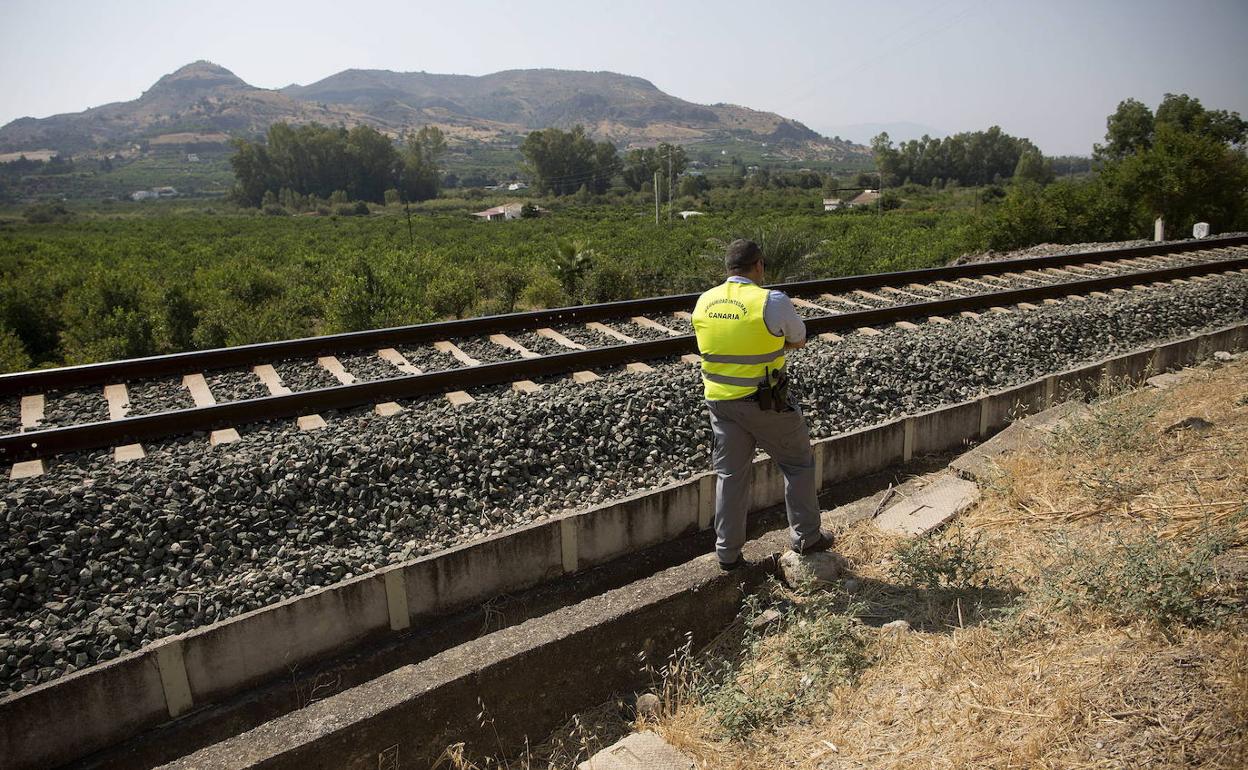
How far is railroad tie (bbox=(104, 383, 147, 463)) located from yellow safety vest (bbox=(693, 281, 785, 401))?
418 cm

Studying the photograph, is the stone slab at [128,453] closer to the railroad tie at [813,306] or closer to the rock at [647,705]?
the rock at [647,705]

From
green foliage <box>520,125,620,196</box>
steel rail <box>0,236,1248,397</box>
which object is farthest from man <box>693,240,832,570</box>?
green foliage <box>520,125,620,196</box>

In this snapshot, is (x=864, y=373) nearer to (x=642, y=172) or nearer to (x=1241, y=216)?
(x=1241, y=216)

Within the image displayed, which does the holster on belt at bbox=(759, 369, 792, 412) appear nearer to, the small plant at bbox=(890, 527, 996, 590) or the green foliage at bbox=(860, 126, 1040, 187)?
the small plant at bbox=(890, 527, 996, 590)

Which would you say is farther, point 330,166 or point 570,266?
point 330,166

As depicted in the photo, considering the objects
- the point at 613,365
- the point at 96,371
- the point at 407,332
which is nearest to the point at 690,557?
the point at 613,365

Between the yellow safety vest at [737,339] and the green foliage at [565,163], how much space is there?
118 metres

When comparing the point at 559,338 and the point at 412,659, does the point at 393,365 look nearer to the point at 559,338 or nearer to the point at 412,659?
the point at 559,338

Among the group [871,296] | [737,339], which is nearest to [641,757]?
[737,339]

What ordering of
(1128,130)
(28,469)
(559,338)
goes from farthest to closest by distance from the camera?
1. (1128,130)
2. (559,338)
3. (28,469)

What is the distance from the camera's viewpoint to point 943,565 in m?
4.48

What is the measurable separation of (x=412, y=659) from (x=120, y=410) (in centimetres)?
411

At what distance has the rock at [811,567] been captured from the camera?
4.73 metres

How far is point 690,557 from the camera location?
5445 mm
